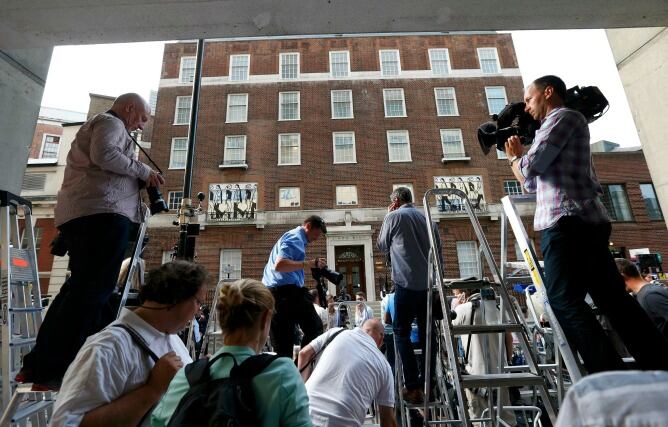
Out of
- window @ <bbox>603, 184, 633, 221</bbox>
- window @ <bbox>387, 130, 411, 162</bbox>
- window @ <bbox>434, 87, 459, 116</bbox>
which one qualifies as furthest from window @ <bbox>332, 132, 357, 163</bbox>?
window @ <bbox>603, 184, 633, 221</bbox>

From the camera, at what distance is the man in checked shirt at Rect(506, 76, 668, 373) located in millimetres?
1802

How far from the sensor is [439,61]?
80.6 ft

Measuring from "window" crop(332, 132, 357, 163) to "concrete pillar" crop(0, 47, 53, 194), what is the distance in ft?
62.4

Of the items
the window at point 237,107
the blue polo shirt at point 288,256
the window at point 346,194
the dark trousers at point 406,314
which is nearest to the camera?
the dark trousers at point 406,314

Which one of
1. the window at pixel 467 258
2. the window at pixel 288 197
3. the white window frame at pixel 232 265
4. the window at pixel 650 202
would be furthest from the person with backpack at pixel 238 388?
the window at pixel 650 202

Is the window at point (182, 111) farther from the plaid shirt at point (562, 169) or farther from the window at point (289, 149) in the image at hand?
the plaid shirt at point (562, 169)

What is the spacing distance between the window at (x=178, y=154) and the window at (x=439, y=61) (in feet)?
54.9

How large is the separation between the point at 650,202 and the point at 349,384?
26898mm

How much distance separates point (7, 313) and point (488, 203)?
855 inches

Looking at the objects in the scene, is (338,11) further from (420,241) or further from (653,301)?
(653,301)

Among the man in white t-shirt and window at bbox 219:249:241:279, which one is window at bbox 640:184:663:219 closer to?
window at bbox 219:249:241:279

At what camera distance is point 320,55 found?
80.7 feet

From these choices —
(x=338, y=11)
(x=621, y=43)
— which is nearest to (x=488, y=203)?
(x=621, y=43)

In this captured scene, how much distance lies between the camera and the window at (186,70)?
78.8 ft
